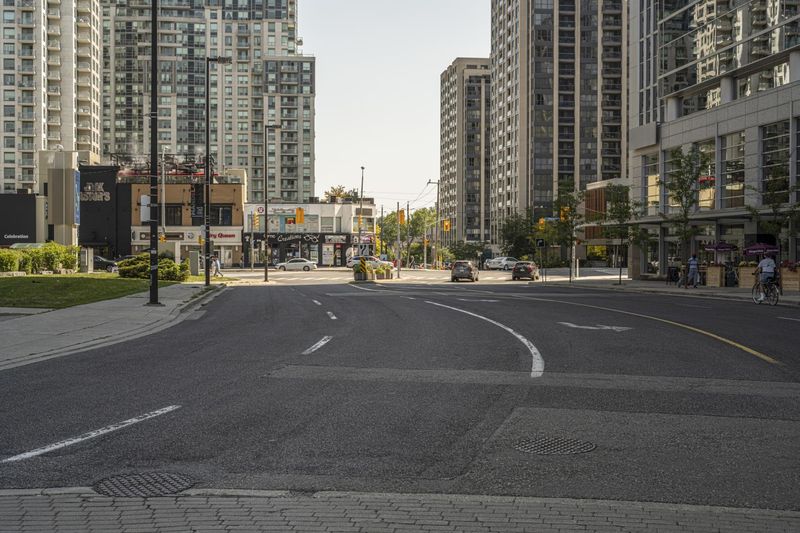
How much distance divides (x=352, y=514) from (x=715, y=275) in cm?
4149

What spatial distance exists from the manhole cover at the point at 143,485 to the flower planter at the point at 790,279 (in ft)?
117

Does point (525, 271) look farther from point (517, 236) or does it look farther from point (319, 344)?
point (319, 344)

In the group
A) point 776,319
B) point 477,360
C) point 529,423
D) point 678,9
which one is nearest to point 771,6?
point 678,9

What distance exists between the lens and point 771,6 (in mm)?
41031

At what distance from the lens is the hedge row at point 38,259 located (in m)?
39.6

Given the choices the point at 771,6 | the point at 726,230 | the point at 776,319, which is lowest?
the point at 776,319

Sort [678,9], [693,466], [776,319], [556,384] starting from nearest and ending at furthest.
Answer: [693,466]
[556,384]
[776,319]
[678,9]

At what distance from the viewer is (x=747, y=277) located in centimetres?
4025


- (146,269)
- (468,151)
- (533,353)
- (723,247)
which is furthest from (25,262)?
(468,151)

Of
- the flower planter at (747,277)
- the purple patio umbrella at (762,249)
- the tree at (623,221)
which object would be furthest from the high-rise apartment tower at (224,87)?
the purple patio umbrella at (762,249)

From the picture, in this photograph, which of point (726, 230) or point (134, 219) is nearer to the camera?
point (726, 230)

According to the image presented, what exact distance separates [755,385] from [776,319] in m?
11.9

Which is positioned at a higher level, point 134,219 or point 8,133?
point 8,133

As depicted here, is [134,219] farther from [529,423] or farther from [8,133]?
A: [529,423]
